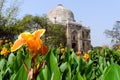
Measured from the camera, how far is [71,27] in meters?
66.1

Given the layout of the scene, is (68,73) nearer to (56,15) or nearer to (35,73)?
(35,73)

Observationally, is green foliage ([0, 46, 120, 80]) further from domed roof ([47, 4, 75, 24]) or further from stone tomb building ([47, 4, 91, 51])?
domed roof ([47, 4, 75, 24])

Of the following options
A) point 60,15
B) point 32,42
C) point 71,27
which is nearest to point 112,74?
point 32,42

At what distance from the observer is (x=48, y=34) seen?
51.7 m

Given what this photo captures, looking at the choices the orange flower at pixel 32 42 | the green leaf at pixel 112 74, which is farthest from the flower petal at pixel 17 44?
the green leaf at pixel 112 74

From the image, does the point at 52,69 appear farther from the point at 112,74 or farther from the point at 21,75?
the point at 112,74

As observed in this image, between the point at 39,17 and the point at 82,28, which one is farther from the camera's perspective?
the point at 82,28

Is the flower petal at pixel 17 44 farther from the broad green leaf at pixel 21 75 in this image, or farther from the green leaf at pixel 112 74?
the green leaf at pixel 112 74

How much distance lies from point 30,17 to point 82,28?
923 inches

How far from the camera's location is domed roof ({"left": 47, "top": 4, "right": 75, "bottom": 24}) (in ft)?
219

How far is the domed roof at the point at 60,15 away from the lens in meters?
66.9

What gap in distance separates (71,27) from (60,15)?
4000mm

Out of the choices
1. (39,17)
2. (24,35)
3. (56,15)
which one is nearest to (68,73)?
(24,35)

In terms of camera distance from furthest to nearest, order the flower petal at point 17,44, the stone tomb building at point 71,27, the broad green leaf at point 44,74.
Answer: the stone tomb building at point 71,27 → the broad green leaf at point 44,74 → the flower petal at point 17,44
